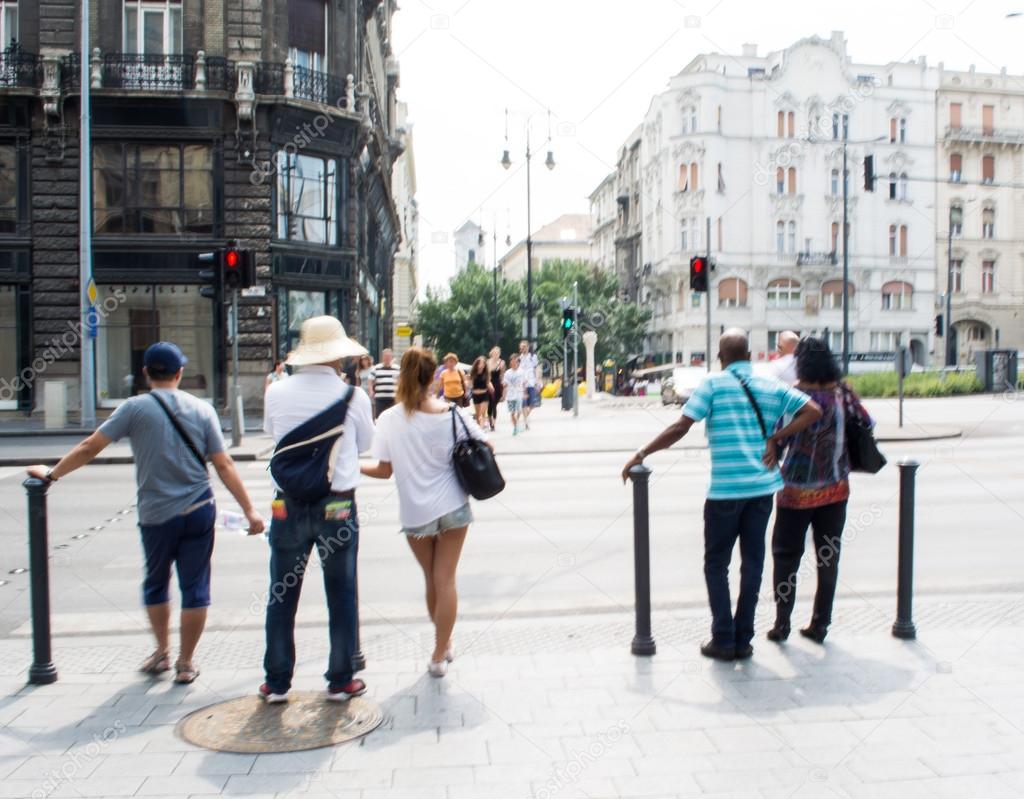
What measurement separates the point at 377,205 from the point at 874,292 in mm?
37218

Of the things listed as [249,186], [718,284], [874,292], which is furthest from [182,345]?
[874,292]

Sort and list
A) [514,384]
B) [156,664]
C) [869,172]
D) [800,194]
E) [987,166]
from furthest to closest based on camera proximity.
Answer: [987,166], [800,194], [869,172], [514,384], [156,664]

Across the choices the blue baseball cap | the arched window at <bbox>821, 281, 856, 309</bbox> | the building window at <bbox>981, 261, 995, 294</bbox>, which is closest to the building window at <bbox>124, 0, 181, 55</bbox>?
the blue baseball cap

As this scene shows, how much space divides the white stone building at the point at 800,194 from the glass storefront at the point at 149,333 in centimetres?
4081

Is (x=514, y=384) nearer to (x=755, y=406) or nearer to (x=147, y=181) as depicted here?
(x=147, y=181)

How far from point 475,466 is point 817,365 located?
80.6 inches

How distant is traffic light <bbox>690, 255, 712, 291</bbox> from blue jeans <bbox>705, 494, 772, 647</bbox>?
50.6 feet

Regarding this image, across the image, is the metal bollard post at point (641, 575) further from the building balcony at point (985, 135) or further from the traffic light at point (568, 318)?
the building balcony at point (985, 135)

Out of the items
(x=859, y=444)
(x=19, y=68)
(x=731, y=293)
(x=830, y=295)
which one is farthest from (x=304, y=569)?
(x=830, y=295)

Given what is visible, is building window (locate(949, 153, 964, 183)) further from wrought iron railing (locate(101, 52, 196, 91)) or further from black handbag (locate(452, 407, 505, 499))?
black handbag (locate(452, 407, 505, 499))

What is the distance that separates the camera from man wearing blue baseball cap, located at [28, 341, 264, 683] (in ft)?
16.9

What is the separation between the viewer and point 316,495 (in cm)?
478

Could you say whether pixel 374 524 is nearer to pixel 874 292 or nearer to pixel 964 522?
pixel 964 522

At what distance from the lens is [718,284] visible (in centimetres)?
6406
